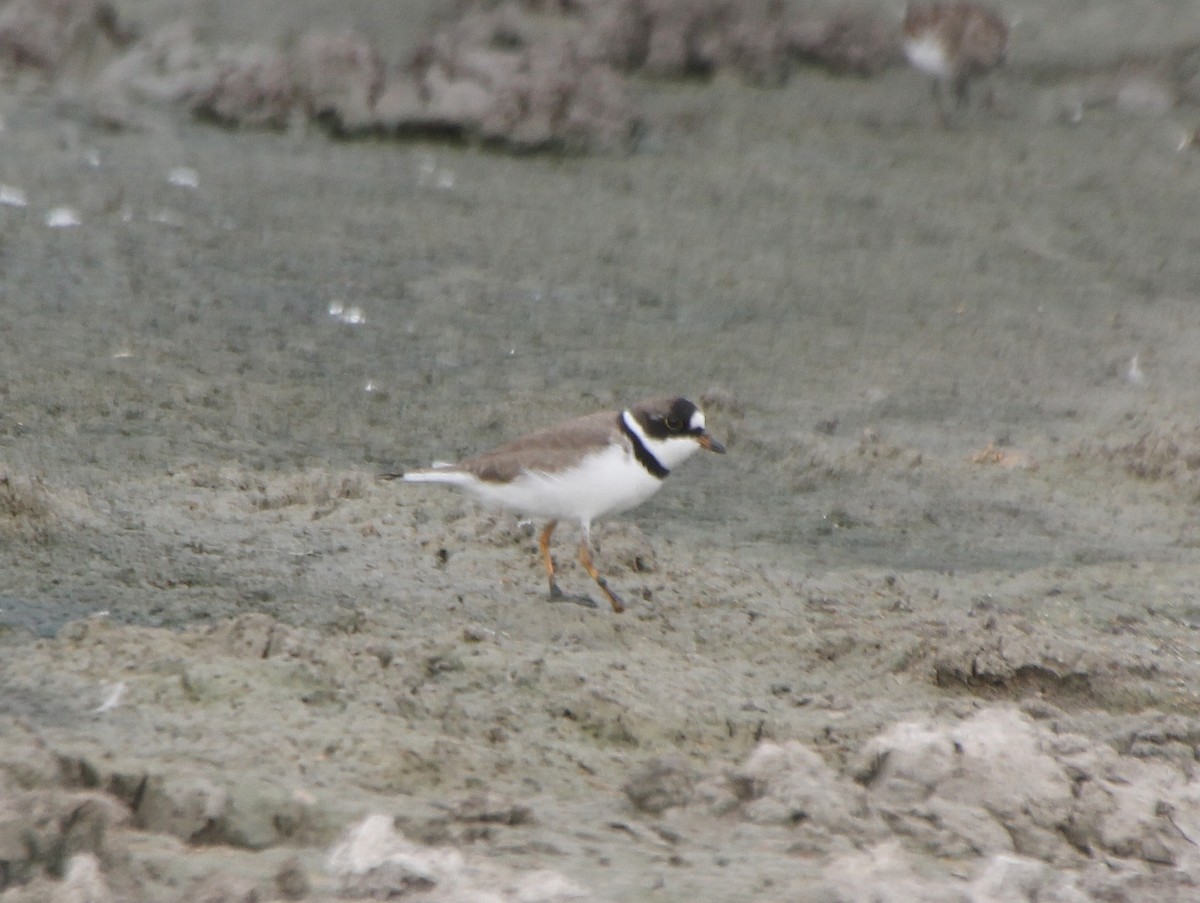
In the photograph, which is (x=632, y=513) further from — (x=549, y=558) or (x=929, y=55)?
(x=929, y=55)

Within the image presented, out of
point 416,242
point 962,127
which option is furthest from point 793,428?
point 962,127

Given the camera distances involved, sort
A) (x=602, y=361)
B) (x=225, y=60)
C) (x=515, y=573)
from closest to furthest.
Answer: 1. (x=515, y=573)
2. (x=602, y=361)
3. (x=225, y=60)

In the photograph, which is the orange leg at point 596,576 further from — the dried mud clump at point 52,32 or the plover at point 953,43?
the dried mud clump at point 52,32

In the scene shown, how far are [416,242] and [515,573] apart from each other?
15.8 ft

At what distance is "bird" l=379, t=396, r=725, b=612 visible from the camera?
5.95 metres

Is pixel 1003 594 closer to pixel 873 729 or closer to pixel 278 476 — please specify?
pixel 873 729

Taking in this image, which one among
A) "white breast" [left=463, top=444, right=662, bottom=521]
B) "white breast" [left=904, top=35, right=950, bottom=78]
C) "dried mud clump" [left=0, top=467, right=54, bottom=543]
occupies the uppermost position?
"white breast" [left=904, top=35, right=950, bottom=78]

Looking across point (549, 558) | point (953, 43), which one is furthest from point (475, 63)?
point (549, 558)

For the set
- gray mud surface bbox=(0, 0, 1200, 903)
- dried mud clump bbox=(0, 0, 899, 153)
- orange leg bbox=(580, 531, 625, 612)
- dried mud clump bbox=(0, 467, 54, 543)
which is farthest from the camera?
dried mud clump bbox=(0, 0, 899, 153)

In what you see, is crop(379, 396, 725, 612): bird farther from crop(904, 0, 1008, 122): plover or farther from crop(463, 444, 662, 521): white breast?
crop(904, 0, 1008, 122): plover

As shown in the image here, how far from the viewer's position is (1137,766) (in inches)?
179

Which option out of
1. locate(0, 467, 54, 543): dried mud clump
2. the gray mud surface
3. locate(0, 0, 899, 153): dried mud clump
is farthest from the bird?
locate(0, 0, 899, 153): dried mud clump

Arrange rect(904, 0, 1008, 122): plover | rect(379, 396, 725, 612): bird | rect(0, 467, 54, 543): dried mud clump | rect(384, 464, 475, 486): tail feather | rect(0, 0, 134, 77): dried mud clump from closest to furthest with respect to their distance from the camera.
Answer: rect(0, 467, 54, 543): dried mud clump, rect(379, 396, 725, 612): bird, rect(384, 464, 475, 486): tail feather, rect(0, 0, 134, 77): dried mud clump, rect(904, 0, 1008, 122): plover

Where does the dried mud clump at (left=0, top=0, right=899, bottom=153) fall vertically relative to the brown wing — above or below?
above
